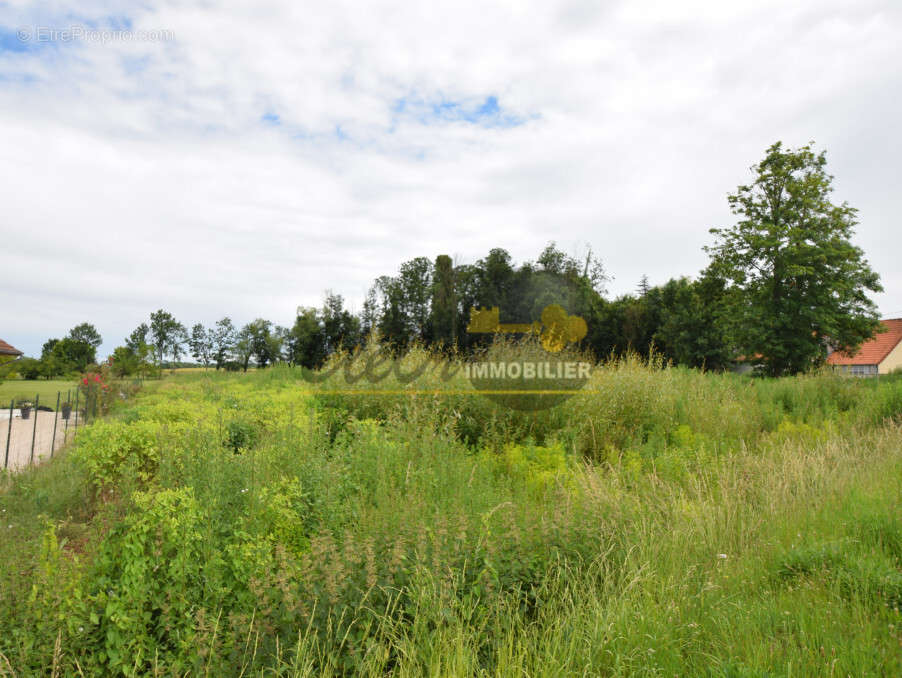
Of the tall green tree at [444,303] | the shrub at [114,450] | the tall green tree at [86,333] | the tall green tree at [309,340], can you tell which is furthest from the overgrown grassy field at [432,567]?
the tall green tree at [86,333]

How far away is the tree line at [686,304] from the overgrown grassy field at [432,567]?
10.0 metres

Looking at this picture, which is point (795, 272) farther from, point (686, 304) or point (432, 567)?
point (432, 567)

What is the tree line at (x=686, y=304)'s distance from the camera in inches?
769

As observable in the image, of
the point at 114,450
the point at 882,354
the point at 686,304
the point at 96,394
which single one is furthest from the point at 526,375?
the point at 882,354

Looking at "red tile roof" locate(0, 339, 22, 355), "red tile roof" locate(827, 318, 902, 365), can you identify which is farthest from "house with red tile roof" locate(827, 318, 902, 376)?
"red tile roof" locate(0, 339, 22, 355)

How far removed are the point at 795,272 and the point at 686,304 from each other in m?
8.60

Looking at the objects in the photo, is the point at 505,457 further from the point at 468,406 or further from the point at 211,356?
the point at 211,356

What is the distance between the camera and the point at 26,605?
2430 millimetres

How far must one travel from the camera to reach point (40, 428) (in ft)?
38.2

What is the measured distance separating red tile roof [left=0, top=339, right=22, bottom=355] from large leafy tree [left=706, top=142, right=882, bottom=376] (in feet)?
92.8

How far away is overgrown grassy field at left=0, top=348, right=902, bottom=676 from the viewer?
239 cm

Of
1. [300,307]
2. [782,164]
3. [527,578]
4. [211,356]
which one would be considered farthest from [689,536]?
[211,356]

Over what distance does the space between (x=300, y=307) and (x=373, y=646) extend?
71.6 feet

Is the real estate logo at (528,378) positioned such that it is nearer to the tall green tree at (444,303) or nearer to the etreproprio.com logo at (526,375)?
the etreproprio.com logo at (526,375)
